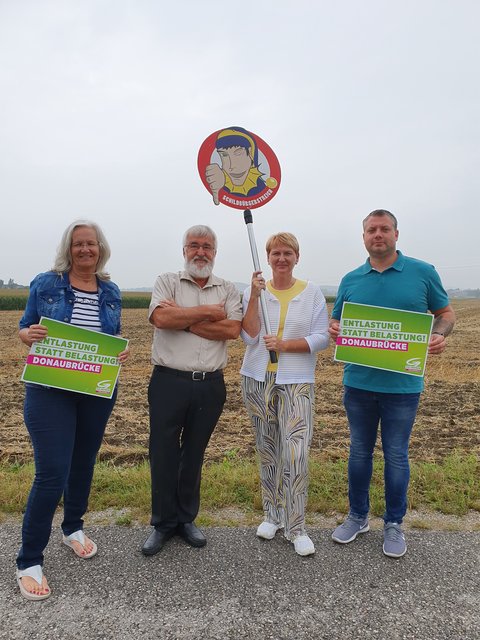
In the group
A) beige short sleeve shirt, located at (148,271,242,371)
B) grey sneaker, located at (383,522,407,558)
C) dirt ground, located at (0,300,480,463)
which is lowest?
dirt ground, located at (0,300,480,463)

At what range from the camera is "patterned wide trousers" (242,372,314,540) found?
133 inches

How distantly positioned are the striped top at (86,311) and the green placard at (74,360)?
8 cm

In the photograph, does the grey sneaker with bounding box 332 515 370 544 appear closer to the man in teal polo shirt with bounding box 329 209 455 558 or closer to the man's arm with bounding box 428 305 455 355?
the man in teal polo shirt with bounding box 329 209 455 558

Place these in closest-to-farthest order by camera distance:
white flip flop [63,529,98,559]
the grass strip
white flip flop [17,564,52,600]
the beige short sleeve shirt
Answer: white flip flop [17,564,52,600]
white flip flop [63,529,98,559]
the beige short sleeve shirt
the grass strip

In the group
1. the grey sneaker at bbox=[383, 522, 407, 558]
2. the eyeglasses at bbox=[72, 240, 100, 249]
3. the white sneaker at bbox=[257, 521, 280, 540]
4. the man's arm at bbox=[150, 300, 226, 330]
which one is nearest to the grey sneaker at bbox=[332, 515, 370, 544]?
the grey sneaker at bbox=[383, 522, 407, 558]

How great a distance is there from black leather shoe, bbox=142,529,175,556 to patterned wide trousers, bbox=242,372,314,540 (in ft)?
2.58

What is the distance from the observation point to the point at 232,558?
3.16 metres

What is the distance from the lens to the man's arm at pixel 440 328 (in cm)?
332

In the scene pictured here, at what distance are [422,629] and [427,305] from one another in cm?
209

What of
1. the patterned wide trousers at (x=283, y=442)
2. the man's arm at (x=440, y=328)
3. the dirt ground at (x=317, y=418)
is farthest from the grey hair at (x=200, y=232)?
the dirt ground at (x=317, y=418)

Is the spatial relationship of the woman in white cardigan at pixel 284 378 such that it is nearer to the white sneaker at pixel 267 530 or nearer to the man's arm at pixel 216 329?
the white sneaker at pixel 267 530

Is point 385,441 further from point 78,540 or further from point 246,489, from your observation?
point 78,540

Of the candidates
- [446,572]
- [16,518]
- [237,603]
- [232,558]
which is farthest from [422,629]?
[16,518]

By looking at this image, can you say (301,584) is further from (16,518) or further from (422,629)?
(16,518)
